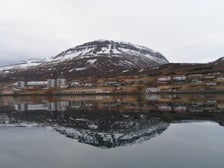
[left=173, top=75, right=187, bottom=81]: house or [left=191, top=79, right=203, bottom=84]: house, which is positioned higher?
[left=173, top=75, right=187, bottom=81]: house

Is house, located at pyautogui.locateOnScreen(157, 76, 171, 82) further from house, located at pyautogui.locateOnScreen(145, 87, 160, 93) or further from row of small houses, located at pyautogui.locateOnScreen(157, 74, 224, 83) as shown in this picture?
house, located at pyautogui.locateOnScreen(145, 87, 160, 93)

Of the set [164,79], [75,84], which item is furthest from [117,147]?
[75,84]

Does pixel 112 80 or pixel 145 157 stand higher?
pixel 112 80

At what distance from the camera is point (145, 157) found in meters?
14.3

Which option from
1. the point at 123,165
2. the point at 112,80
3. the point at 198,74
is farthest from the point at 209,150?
the point at 112,80

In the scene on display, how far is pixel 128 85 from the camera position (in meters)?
134

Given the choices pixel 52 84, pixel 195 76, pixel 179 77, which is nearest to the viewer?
pixel 195 76

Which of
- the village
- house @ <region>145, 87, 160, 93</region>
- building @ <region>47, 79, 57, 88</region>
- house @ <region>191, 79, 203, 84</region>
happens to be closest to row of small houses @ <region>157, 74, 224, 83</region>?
the village

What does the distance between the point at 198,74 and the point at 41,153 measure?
12067 cm

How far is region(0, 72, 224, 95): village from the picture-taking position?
116762 millimetres

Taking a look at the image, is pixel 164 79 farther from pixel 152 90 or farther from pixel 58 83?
pixel 58 83

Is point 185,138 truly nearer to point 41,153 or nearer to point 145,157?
point 145,157

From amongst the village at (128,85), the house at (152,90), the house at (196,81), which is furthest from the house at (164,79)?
the house at (196,81)

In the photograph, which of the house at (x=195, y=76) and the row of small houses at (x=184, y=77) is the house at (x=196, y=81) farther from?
the house at (x=195, y=76)
